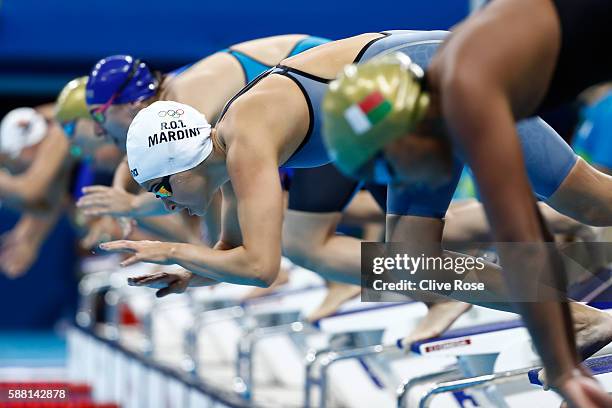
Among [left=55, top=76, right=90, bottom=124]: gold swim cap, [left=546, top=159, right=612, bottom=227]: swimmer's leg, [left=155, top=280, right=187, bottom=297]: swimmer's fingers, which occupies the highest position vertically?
[left=55, top=76, right=90, bottom=124]: gold swim cap

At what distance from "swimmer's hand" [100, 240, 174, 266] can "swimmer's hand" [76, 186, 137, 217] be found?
118 centimetres

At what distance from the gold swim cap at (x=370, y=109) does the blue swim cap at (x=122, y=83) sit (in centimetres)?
215

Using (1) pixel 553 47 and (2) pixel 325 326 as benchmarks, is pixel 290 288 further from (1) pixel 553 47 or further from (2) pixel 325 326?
(1) pixel 553 47

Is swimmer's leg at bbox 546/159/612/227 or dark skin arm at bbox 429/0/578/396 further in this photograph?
swimmer's leg at bbox 546/159/612/227

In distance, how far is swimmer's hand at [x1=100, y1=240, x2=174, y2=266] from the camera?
2.63m

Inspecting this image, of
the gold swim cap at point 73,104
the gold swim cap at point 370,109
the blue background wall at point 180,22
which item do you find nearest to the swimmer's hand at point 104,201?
the gold swim cap at point 73,104

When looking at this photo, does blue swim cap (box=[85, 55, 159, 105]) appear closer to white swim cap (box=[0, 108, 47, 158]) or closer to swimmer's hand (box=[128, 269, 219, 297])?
swimmer's hand (box=[128, 269, 219, 297])

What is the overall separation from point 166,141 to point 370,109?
1053 millimetres

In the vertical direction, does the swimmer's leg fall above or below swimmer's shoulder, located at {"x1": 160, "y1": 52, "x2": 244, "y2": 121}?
below

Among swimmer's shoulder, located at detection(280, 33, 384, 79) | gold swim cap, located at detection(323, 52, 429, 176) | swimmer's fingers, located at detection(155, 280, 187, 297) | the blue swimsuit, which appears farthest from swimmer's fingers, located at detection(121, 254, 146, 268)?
gold swim cap, located at detection(323, 52, 429, 176)

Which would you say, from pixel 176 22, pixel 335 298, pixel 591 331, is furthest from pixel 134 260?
pixel 176 22

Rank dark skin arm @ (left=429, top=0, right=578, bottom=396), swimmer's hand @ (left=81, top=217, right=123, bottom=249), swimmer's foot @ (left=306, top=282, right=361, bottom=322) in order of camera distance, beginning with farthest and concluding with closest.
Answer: swimmer's hand @ (left=81, top=217, right=123, bottom=249), swimmer's foot @ (left=306, top=282, right=361, bottom=322), dark skin arm @ (left=429, top=0, right=578, bottom=396)

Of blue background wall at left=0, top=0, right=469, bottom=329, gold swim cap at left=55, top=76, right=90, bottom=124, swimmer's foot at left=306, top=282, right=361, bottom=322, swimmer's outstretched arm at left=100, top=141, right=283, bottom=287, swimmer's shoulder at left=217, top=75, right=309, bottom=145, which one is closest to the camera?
swimmer's outstretched arm at left=100, top=141, right=283, bottom=287

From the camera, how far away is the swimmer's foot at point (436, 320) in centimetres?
352
